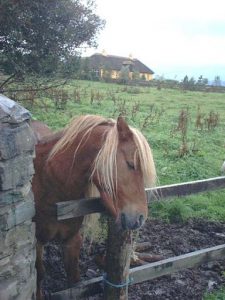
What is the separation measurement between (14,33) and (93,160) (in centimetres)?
448

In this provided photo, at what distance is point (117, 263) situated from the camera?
3266 millimetres

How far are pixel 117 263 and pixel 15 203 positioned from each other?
112 centimetres

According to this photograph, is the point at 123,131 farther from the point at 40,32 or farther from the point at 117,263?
the point at 40,32

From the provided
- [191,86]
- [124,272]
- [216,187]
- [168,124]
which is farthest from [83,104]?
[191,86]

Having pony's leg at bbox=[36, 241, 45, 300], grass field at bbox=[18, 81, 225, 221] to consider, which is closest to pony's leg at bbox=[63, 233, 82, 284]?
pony's leg at bbox=[36, 241, 45, 300]

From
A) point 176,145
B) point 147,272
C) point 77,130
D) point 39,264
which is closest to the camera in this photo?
point 77,130

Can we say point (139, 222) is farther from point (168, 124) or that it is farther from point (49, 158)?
point (168, 124)

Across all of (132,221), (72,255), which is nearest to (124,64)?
(72,255)

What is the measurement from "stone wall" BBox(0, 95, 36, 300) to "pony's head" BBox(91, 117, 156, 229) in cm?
57

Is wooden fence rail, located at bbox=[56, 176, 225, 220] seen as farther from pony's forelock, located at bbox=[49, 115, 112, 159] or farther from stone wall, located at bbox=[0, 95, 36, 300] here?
pony's forelock, located at bbox=[49, 115, 112, 159]

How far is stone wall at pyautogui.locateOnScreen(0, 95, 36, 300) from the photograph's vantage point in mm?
2512

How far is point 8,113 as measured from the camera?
98.5 inches

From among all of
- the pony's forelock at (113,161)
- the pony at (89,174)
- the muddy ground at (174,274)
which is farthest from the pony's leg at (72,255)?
the pony's forelock at (113,161)

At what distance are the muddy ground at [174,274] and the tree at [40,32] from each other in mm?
3728
